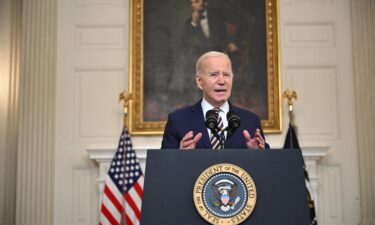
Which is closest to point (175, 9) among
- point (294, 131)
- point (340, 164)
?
point (294, 131)

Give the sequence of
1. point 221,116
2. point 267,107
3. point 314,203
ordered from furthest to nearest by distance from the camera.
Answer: point 267,107 → point 314,203 → point 221,116

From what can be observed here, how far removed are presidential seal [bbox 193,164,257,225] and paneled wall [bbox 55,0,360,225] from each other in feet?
16.4

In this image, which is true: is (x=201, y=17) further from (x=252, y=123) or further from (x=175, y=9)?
(x=252, y=123)

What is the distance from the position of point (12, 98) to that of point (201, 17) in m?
2.94

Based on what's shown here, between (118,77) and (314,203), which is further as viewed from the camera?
(118,77)

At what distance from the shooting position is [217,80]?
3432 mm

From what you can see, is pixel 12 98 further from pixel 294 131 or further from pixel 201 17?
pixel 294 131

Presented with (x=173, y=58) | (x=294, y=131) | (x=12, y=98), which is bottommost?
(x=294, y=131)

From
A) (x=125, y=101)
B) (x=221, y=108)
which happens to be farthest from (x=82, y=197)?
(x=221, y=108)

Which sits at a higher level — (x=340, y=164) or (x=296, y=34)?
(x=296, y=34)

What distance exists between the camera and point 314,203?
705 centimetres

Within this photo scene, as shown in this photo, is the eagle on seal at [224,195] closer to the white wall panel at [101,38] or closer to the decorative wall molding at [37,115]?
the decorative wall molding at [37,115]

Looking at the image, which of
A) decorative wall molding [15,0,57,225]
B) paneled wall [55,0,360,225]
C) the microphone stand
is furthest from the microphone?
decorative wall molding [15,0,57,225]

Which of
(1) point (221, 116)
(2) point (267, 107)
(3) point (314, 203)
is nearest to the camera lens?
(1) point (221, 116)
